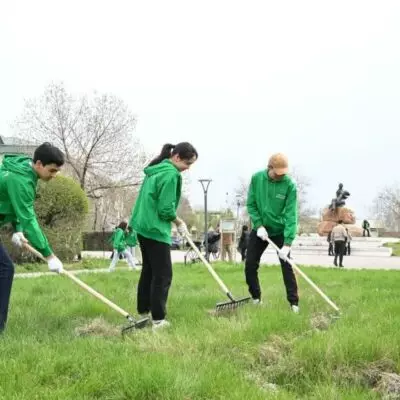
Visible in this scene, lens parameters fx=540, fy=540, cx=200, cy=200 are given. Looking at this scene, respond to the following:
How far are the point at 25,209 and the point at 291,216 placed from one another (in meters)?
2.85

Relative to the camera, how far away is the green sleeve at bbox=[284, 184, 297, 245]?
584cm

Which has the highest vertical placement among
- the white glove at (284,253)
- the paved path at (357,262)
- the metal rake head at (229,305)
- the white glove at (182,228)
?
the white glove at (182,228)

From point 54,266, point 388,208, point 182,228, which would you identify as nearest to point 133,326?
point 54,266

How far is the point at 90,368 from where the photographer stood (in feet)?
10.9

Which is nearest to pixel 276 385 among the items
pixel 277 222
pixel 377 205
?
pixel 277 222

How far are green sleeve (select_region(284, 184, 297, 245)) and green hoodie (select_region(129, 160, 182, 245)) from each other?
4.78ft

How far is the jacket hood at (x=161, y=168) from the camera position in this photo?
5.00 meters

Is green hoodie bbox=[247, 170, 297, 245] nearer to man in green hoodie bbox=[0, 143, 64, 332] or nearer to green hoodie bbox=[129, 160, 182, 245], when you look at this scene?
green hoodie bbox=[129, 160, 182, 245]

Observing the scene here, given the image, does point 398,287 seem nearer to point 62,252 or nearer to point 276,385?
point 276,385

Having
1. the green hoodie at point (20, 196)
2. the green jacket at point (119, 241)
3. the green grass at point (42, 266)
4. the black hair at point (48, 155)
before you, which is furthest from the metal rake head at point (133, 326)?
the green jacket at point (119, 241)

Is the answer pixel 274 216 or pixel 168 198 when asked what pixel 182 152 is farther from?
pixel 274 216

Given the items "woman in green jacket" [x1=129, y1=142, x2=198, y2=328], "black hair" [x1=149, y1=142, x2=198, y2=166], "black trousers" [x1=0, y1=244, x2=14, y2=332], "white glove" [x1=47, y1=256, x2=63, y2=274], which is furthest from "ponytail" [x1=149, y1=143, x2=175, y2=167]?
"black trousers" [x1=0, y1=244, x2=14, y2=332]

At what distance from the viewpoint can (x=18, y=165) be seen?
4531 millimetres

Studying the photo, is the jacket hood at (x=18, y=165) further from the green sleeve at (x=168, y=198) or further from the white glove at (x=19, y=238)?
the green sleeve at (x=168, y=198)
